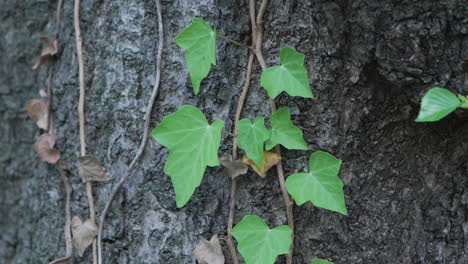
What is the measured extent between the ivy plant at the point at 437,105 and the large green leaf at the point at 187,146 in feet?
1.20

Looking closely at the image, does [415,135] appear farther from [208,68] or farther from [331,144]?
[208,68]

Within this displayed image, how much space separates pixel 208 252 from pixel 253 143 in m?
0.25

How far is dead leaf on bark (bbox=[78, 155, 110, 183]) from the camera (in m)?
1.12

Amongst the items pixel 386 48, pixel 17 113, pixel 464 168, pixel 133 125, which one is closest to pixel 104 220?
pixel 133 125

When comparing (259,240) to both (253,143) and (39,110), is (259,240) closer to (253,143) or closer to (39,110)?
(253,143)

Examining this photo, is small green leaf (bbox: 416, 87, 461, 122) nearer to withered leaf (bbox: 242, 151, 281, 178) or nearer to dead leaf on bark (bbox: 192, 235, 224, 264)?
withered leaf (bbox: 242, 151, 281, 178)

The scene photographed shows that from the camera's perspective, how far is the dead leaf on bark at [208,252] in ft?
3.30

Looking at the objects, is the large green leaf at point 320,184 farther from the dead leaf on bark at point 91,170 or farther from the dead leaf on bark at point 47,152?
the dead leaf on bark at point 47,152

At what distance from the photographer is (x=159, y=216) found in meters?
1.05

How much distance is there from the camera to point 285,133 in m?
0.98

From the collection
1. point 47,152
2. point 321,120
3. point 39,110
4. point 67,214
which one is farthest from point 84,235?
point 321,120

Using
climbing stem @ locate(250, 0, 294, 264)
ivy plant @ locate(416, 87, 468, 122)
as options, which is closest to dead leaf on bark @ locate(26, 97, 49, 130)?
climbing stem @ locate(250, 0, 294, 264)

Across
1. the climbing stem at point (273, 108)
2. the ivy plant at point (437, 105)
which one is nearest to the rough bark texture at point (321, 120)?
the climbing stem at point (273, 108)

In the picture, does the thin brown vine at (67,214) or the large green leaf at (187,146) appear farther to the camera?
the thin brown vine at (67,214)
